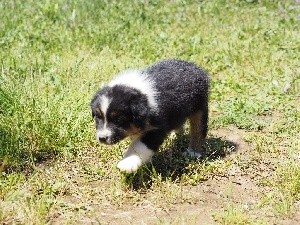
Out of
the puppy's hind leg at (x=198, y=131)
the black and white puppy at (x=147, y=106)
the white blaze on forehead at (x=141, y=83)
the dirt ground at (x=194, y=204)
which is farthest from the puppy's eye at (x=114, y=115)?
the puppy's hind leg at (x=198, y=131)

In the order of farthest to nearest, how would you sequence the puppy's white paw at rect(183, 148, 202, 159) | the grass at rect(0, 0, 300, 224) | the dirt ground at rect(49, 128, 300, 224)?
the puppy's white paw at rect(183, 148, 202, 159), the grass at rect(0, 0, 300, 224), the dirt ground at rect(49, 128, 300, 224)

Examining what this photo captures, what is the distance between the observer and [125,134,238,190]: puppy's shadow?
519 centimetres

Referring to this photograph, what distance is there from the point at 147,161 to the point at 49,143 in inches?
45.7

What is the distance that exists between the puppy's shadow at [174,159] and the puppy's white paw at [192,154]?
0.04 meters

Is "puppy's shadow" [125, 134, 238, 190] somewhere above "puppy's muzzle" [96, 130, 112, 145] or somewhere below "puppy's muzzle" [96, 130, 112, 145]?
below

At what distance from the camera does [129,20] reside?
10.6m

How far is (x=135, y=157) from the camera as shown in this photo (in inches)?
197

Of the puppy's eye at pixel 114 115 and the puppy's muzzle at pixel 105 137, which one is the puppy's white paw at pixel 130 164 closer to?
the puppy's muzzle at pixel 105 137

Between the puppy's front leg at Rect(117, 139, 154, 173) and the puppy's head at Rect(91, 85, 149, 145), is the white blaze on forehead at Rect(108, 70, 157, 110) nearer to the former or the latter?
the puppy's head at Rect(91, 85, 149, 145)

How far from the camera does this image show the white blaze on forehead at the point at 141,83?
5129mm

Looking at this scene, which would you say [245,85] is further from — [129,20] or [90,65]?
[129,20]

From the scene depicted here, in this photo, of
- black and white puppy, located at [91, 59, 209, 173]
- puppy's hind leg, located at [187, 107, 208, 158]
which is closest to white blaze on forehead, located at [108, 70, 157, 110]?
black and white puppy, located at [91, 59, 209, 173]

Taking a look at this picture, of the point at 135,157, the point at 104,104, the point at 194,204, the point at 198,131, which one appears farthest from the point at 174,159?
the point at 104,104

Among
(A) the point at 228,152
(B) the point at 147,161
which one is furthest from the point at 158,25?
(B) the point at 147,161
